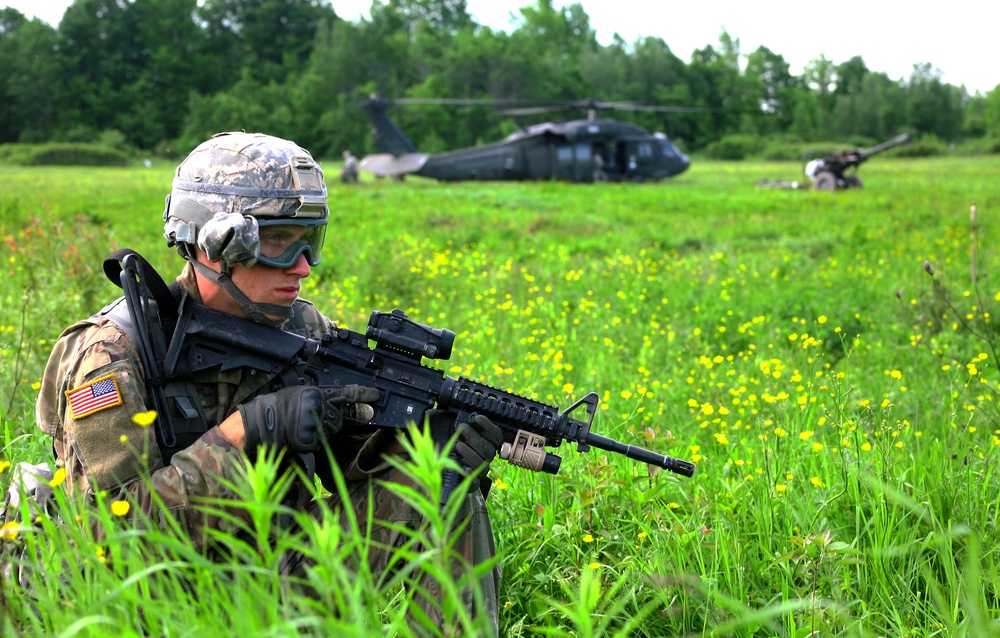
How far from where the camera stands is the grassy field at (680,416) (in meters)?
2.09

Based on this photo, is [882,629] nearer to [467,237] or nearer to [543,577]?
[543,577]

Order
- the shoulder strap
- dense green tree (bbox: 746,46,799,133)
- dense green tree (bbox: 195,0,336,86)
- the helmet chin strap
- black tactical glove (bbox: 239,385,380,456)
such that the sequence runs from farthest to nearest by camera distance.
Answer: dense green tree (bbox: 746,46,799,133)
dense green tree (bbox: 195,0,336,86)
the helmet chin strap
the shoulder strap
black tactical glove (bbox: 239,385,380,456)

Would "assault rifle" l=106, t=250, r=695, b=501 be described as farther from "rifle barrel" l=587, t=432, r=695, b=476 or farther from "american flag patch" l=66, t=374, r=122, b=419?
"american flag patch" l=66, t=374, r=122, b=419

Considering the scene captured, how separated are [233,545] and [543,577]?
1681mm

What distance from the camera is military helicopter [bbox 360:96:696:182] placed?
27.0m

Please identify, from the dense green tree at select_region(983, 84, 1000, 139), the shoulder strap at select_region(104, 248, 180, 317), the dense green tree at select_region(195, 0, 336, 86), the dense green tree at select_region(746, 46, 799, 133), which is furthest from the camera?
the dense green tree at select_region(746, 46, 799, 133)

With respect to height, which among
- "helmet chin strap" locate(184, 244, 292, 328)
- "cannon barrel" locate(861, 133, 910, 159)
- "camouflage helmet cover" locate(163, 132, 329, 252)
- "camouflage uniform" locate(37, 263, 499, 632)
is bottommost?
"camouflage uniform" locate(37, 263, 499, 632)

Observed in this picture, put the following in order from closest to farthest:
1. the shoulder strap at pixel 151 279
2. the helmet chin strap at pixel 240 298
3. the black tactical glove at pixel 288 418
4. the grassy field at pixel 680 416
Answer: the grassy field at pixel 680 416
the black tactical glove at pixel 288 418
the shoulder strap at pixel 151 279
the helmet chin strap at pixel 240 298

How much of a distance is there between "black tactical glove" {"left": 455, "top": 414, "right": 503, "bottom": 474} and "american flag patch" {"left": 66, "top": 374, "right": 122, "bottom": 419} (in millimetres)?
1028

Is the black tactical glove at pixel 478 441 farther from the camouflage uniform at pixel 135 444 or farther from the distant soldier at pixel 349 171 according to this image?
the distant soldier at pixel 349 171

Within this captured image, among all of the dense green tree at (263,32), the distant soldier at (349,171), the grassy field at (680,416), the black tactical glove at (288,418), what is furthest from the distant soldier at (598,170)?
the dense green tree at (263,32)

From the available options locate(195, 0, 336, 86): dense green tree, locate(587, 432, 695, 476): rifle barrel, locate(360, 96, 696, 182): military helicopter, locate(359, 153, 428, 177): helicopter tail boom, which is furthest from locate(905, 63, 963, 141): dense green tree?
locate(587, 432, 695, 476): rifle barrel

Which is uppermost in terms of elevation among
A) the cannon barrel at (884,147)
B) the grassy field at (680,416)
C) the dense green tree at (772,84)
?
the dense green tree at (772,84)

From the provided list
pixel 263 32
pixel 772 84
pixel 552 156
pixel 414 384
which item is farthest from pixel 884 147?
pixel 772 84
